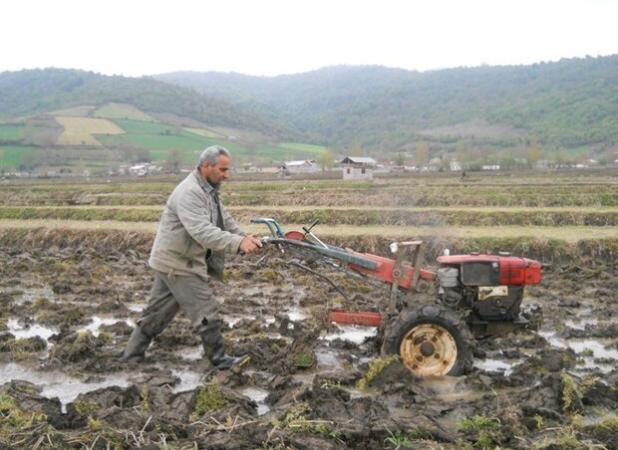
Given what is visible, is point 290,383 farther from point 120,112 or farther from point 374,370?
point 120,112

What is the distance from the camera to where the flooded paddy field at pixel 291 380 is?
16.4 feet

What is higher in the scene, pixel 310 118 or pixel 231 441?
pixel 310 118

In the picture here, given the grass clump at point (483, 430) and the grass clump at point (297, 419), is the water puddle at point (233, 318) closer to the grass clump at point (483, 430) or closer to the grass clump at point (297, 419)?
the grass clump at point (297, 419)

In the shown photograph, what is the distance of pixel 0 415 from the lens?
213 inches

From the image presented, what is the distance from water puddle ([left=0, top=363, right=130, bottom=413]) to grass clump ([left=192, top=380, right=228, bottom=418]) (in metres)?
1.24

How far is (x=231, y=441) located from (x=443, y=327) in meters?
2.79

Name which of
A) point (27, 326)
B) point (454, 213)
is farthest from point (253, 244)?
point (454, 213)

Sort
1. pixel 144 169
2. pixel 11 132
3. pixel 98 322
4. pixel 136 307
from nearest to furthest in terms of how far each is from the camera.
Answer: pixel 98 322
pixel 136 307
pixel 144 169
pixel 11 132

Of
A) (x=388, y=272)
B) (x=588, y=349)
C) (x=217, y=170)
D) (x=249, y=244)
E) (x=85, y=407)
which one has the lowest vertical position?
(x=588, y=349)

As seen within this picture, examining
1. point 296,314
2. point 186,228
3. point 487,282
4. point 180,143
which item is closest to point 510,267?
point 487,282

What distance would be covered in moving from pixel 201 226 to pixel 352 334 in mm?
3076

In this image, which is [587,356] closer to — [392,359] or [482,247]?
[392,359]

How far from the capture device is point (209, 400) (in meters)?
5.72

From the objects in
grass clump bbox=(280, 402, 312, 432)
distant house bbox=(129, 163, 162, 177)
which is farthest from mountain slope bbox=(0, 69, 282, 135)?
grass clump bbox=(280, 402, 312, 432)
